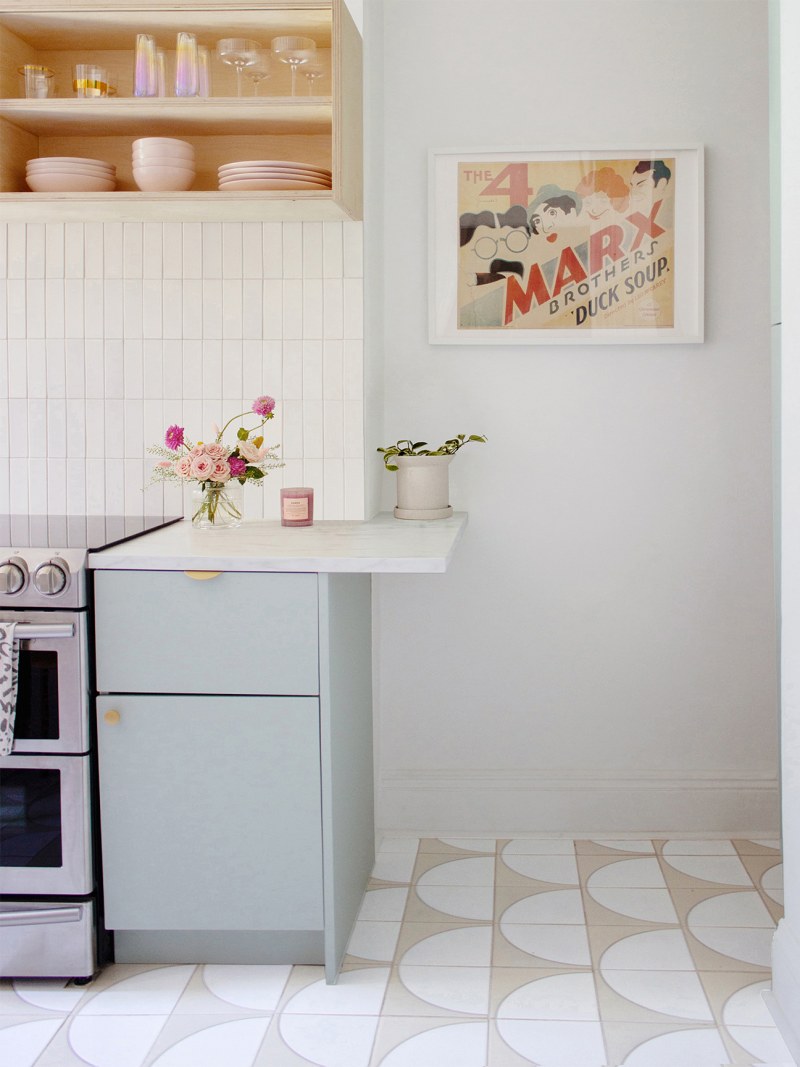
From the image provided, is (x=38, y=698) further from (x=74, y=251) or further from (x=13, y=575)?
(x=74, y=251)

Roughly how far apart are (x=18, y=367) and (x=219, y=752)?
1.29 m

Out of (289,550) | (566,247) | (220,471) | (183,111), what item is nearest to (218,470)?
(220,471)

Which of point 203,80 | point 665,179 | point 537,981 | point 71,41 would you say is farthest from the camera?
point 665,179

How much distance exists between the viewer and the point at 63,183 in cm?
246

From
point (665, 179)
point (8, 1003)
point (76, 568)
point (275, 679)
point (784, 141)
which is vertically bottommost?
point (8, 1003)

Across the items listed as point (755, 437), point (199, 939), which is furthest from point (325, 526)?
point (755, 437)

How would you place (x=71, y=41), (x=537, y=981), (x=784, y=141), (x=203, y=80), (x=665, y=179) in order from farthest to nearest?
(x=665, y=179)
(x=71, y=41)
(x=203, y=80)
(x=537, y=981)
(x=784, y=141)

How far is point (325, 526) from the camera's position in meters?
2.58

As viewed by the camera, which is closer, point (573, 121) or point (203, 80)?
point (203, 80)

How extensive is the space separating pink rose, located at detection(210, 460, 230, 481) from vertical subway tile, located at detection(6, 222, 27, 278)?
2.80ft

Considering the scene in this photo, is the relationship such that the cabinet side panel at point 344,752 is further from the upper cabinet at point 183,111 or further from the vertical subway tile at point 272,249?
the upper cabinet at point 183,111

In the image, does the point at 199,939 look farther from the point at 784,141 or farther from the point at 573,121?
the point at 573,121

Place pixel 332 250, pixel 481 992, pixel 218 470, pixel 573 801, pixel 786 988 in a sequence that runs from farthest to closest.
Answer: pixel 573 801 → pixel 332 250 → pixel 218 470 → pixel 481 992 → pixel 786 988

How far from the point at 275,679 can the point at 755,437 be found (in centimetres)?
157
